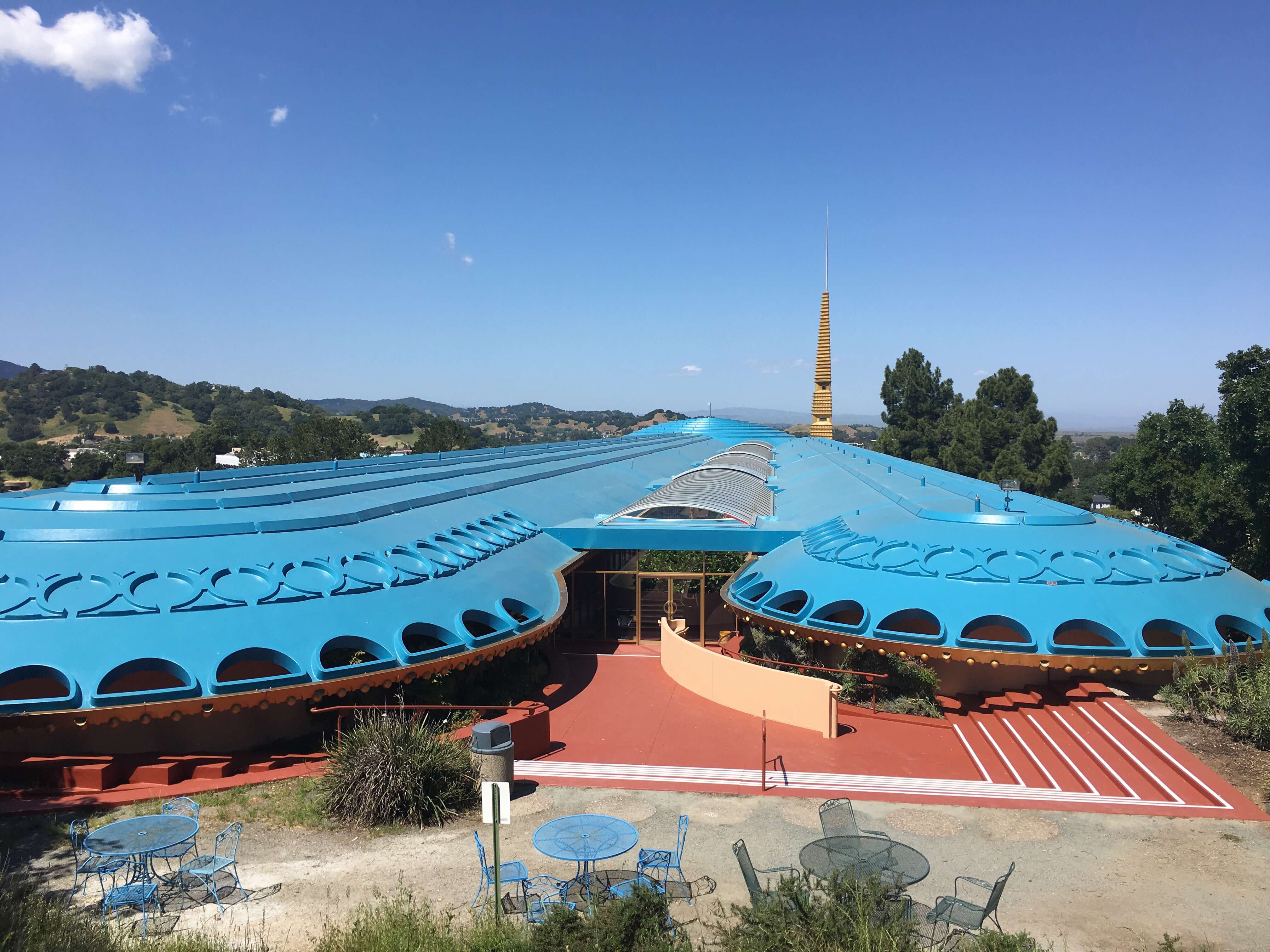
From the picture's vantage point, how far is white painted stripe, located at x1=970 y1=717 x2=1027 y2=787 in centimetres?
1310

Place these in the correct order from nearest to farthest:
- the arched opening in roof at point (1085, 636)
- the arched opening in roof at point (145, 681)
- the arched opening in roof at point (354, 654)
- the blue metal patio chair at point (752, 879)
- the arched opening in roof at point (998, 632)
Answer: the blue metal patio chair at point (752, 879), the arched opening in roof at point (145, 681), the arched opening in roof at point (354, 654), the arched opening in roof at point (1085, 636), the arched opening in roof at point (998, 632)

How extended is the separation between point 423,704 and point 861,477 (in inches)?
827

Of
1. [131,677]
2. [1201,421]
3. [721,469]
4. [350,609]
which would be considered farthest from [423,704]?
Answer: [1201,421]

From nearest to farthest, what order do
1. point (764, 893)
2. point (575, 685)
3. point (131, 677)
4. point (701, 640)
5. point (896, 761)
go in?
1. point (764, 893)
2. point (131, 677)
3. point (896, 761)
4. point (575, 685)
5. point (701, 640)

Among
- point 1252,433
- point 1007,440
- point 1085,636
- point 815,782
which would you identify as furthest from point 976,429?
point 815,782

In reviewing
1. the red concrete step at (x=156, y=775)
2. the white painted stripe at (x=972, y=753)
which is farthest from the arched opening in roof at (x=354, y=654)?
the white painted stripe at (x=972, y=753)

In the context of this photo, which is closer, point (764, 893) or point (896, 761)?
point (764, 893)

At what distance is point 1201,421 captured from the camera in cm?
3847

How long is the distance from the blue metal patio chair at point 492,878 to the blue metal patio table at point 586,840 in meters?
0.33

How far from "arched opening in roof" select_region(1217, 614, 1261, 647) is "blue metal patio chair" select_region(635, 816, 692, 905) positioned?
1210 centimetres

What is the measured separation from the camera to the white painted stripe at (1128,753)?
11.6 meters

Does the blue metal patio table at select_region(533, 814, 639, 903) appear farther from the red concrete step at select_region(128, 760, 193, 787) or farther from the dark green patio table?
the red concrete step at select_region(128, 760, 193, 787)

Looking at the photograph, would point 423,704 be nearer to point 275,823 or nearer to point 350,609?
point 350,609

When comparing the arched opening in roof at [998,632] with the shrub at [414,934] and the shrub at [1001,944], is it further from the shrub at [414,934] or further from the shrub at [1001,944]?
the shrub at [414,934]
